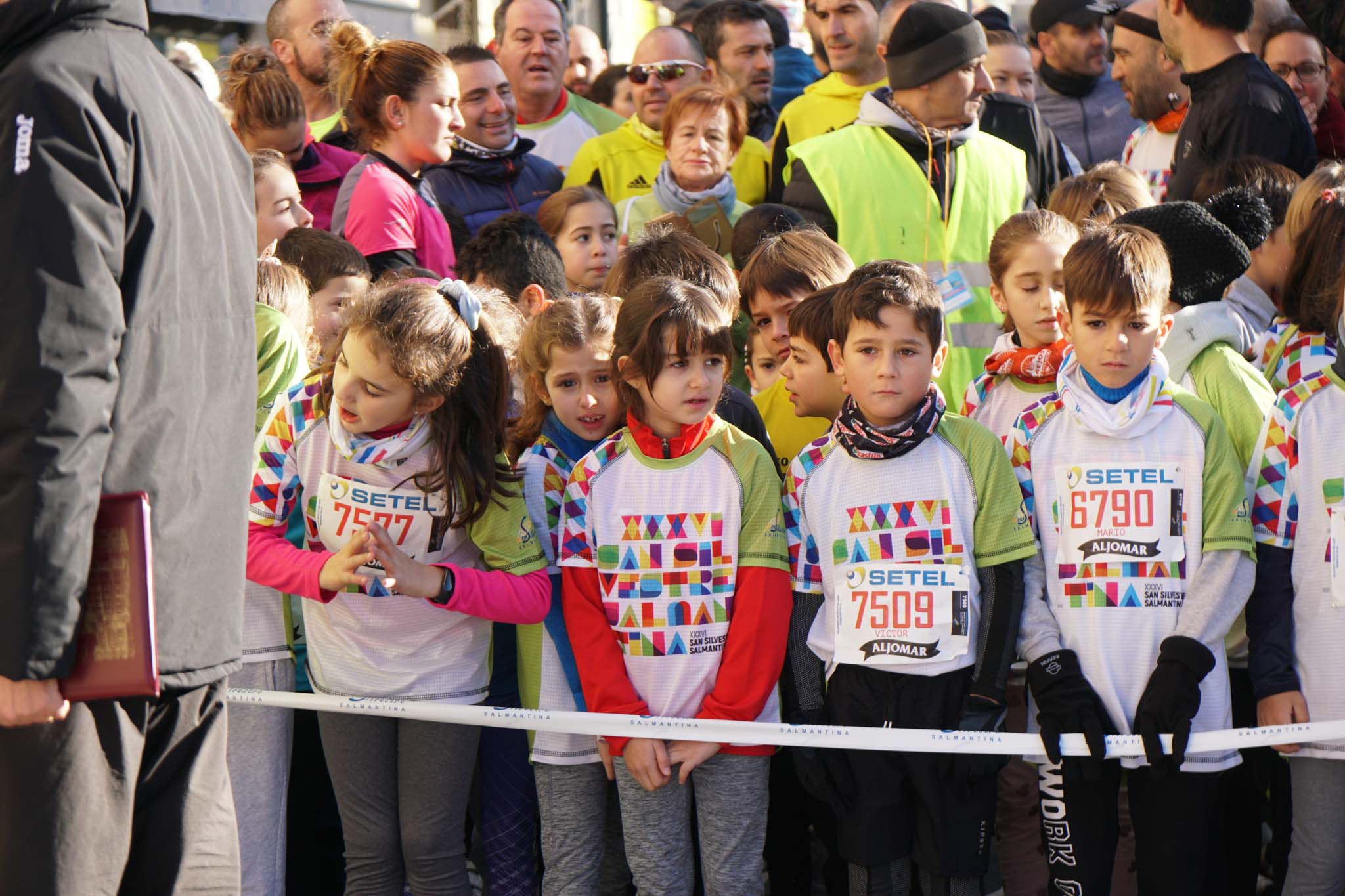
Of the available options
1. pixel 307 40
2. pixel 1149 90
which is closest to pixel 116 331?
pixel 307 40

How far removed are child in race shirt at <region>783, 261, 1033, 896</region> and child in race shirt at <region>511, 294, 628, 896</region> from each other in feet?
2.03

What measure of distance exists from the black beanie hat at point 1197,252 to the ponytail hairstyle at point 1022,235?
30cm

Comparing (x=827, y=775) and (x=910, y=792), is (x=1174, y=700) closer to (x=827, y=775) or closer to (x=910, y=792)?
(x=910, y=792)

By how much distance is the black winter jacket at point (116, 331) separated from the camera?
2404mm

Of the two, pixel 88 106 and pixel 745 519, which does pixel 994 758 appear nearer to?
pixel 745 519

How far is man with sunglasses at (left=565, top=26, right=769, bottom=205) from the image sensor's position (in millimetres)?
6543

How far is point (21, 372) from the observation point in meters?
2.39

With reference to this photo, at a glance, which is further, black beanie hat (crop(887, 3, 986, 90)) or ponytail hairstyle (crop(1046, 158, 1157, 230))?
black beanie hat (crop(887, 3, 986, 90))

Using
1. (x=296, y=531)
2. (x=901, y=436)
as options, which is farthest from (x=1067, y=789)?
(x=296, y=531)

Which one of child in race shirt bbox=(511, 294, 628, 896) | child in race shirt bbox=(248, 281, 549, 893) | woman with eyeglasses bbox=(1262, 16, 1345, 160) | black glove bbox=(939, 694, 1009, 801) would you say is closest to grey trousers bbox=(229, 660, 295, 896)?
child in race shirt bbox=(248, 281, 549, 893)

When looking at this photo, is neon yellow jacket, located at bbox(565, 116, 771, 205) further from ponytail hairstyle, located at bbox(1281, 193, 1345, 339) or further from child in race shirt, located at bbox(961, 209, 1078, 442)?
ponytail hairstyle, located at bbox(1281, 193, 1345, 339)

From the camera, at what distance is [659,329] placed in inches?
144

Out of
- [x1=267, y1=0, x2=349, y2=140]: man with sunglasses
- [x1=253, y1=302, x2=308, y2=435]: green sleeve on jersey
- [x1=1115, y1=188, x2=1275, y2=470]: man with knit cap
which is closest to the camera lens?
[x1=1115, y1=188, x2=1275, y2=470]: man with knit cap

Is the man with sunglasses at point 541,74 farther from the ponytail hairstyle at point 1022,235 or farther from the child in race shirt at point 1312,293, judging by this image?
the child in race shirt at point 1312,293
